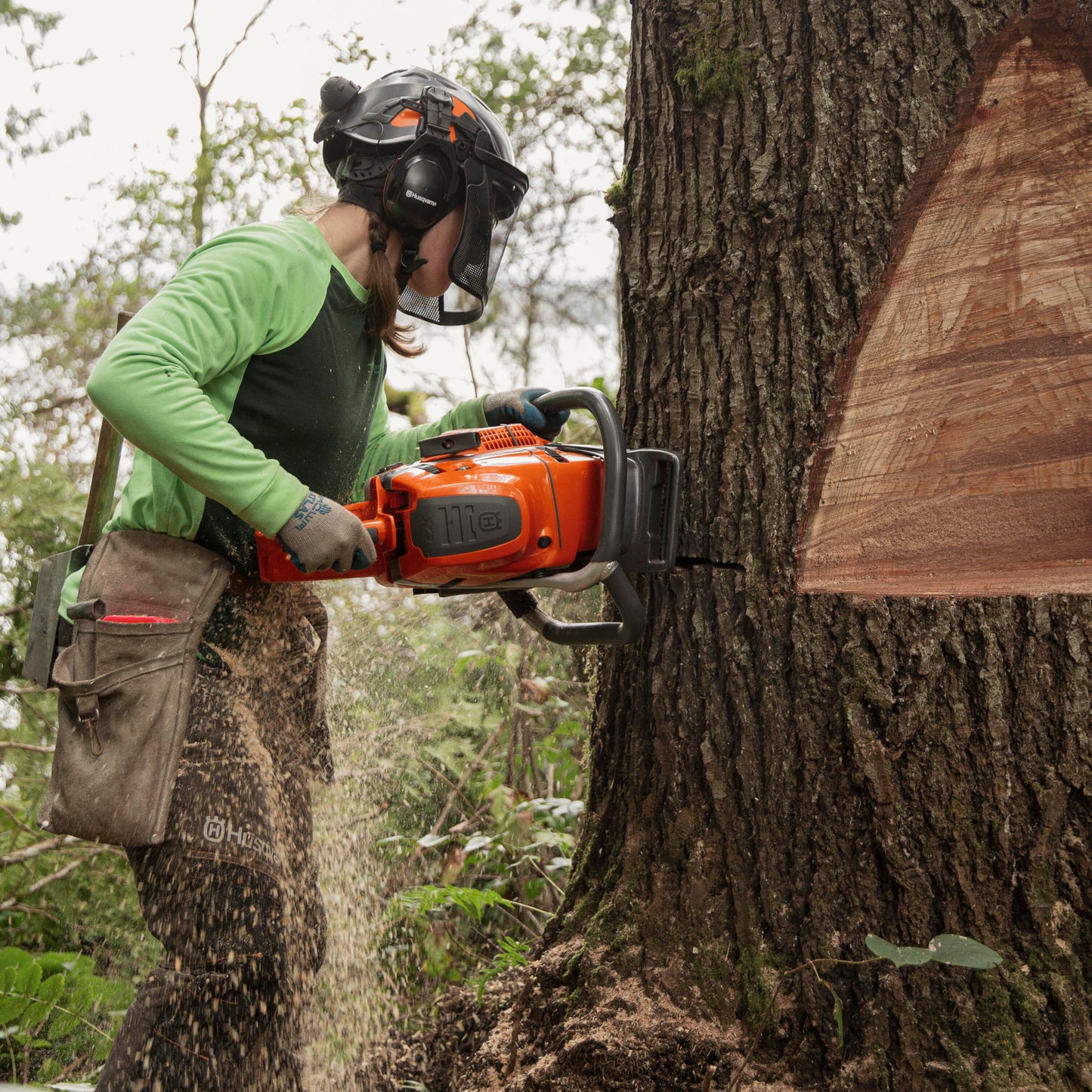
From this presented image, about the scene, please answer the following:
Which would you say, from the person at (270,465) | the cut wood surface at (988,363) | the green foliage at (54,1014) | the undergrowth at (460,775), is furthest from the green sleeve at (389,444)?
the green foliage at (54,1014)

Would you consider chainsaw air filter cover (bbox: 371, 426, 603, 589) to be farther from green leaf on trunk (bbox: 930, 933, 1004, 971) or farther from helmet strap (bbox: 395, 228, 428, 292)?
green leaf on trunk (bbox: 930, 933, 1004, 971)

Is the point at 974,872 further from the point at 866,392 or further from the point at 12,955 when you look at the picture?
the point at 12,955

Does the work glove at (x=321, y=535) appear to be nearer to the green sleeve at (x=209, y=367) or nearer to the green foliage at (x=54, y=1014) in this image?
the green sleeve at (x=209, y=367)

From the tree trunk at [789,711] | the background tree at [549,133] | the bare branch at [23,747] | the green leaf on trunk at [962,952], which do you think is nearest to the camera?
the green leaf on trunk at [962,952]

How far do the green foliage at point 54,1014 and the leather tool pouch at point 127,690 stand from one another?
1.02 metres

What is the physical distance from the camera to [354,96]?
201 cm

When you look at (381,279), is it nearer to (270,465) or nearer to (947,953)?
(270,465)

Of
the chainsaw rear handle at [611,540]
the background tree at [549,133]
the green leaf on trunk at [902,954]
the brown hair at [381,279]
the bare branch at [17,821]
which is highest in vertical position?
the background tree at [549,133]

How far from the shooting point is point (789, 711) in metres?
1.59

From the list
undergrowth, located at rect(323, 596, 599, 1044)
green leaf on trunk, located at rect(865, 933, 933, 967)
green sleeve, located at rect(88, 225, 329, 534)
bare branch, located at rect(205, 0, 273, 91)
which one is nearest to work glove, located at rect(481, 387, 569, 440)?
green sleeve, located at rect(88, 225, 329, 534)

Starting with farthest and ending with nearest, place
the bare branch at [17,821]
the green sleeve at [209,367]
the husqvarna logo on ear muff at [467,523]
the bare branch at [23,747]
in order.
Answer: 1. the bare branch at [23,747]
2. the bare branch at [17,821]
3. the husqvarna logo on ear muff at [467,523]
4. the green sleeve at [209,367]

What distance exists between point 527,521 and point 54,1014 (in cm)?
215

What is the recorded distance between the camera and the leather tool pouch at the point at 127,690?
5.46ft

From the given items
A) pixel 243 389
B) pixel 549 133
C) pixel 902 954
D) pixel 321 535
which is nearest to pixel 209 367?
pixel 243 389
